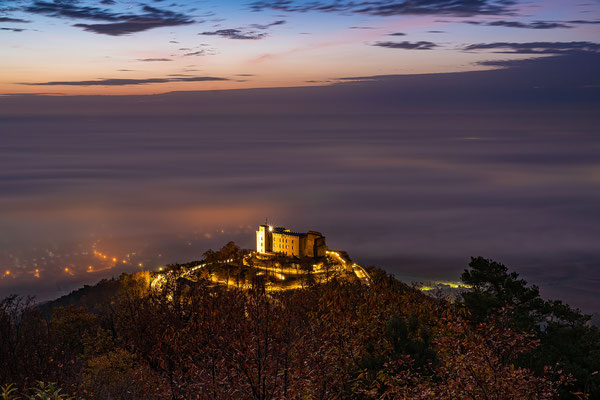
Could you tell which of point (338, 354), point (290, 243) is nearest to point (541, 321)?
point (338, 354)

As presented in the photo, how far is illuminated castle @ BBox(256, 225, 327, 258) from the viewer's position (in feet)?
324

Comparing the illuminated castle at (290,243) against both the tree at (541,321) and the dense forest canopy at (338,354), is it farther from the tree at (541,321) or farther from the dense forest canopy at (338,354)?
the tree at (541,321)

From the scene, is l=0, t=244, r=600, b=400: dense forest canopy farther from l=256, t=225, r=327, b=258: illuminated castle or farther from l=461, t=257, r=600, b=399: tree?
l=256, t=225, r=327, b=258: illuminated castle

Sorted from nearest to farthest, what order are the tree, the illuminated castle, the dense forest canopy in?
the dense forest canopy, the tree, the illuminated castle

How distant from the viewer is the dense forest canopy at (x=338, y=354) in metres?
18.3

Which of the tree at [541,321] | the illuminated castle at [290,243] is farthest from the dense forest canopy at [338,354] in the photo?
the illuminated castle at [290,243]

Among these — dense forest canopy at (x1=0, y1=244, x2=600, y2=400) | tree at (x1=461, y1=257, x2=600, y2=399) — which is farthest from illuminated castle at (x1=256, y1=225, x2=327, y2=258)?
tree at (x1=461, y1=257, x2=600, y2=399)

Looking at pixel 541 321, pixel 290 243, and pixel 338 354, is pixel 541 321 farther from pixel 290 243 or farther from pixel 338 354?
pixel 290 243

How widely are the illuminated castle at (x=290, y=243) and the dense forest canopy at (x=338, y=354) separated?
5521 cm

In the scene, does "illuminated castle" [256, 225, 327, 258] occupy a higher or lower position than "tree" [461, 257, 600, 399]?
lower

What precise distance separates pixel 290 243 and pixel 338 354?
3037 inches

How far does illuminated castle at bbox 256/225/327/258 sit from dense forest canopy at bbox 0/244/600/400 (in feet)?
181

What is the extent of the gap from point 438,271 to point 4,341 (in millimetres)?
118710

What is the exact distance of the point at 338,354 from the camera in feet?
78.8
